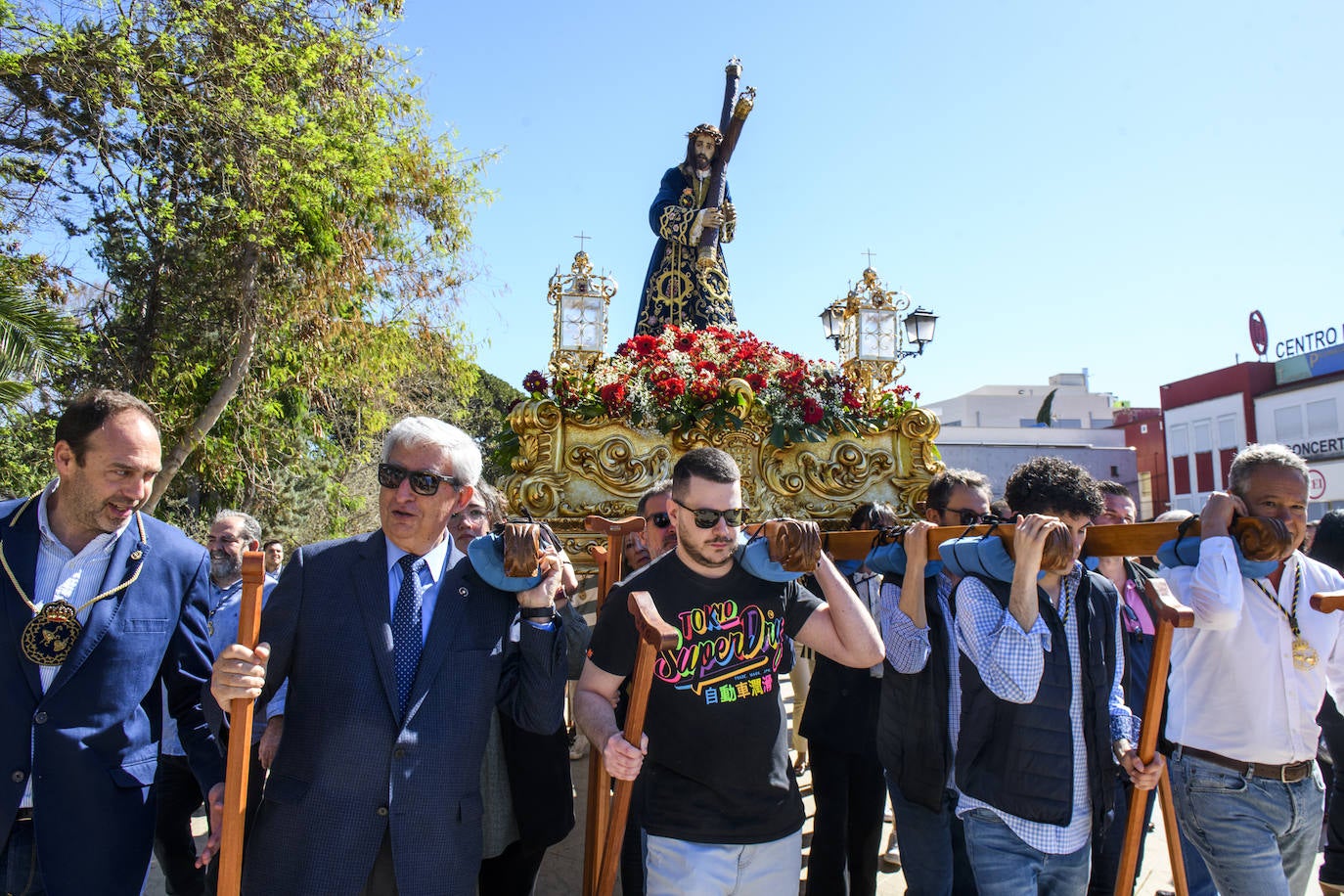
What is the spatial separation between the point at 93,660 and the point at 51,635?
0.13 metres

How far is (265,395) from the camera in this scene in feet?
35.2

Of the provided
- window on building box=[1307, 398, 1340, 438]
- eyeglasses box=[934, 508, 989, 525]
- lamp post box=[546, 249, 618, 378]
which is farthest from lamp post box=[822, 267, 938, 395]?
window on building box=[1307, 398, 1340, 438]

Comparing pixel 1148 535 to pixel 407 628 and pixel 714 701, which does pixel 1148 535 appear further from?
pixel 407 628

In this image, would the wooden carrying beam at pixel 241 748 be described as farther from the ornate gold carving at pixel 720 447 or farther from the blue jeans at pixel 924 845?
the ornate gold carving at pixel 720 447

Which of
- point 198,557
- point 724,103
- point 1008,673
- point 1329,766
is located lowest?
point 1329,766

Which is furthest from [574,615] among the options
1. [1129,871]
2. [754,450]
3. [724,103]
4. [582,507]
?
[724,103]

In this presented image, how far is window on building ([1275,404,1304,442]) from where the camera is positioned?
100.0 ft

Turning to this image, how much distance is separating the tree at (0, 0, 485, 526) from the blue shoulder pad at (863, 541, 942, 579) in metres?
7.08

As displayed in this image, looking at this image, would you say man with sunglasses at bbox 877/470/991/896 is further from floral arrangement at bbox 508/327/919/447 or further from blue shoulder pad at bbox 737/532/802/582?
floral arrangement at bbox 508/327/919/447

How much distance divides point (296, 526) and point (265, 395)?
374 cm

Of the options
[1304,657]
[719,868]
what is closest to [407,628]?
[719,868]

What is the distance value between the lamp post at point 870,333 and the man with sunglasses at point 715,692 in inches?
184

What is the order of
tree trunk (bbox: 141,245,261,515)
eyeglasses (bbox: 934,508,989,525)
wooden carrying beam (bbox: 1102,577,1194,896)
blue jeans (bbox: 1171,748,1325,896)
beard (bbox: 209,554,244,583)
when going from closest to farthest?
wooden carrying beam (bbox: 1102,577,1194,896), blue jeans (bbox: 1171,748,1325,896), eyeglasses (bbox: 934,508,989,525), beard (bbox: 209,554,244,583), tree trunk (bbox: 141,245,261,515)

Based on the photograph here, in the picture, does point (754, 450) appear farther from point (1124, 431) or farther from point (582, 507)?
point (1124, 431)
